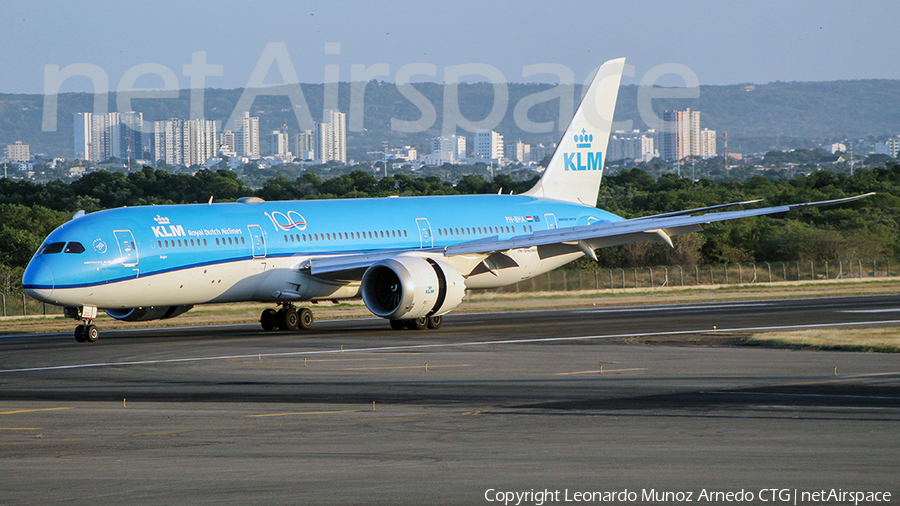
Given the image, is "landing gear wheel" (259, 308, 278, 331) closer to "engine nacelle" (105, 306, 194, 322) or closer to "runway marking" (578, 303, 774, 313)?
"engine nacelle" (105, 306, 194, 322)

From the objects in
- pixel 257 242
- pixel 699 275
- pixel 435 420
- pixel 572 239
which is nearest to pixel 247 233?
pixel 257 242

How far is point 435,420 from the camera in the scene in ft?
52.3

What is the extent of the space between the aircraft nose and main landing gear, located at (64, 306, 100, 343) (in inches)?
48.7

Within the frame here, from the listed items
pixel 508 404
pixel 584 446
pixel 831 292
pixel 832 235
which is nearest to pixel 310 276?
pixel 508 404

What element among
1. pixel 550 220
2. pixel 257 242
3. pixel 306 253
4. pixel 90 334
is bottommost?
pixel 90 334

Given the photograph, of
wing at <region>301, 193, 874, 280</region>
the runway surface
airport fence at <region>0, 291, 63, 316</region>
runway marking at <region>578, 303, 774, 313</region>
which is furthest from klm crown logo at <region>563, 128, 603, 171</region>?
airport fence at <region>0, 291, 63, 316</region>

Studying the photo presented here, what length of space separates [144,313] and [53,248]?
3991mm

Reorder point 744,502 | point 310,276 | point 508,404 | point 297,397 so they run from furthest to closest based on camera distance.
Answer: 1. point 310,276
2. point 297,397
3. point 508,404
4. point 744,502

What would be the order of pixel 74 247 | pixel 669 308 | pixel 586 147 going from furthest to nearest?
pixel 586 147, pixel 669 308, pixel 74 247

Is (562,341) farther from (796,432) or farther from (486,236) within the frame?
(796,432)

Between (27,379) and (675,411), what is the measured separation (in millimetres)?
13413

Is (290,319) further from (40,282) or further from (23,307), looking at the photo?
(23,307)

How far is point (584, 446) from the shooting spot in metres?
13.5

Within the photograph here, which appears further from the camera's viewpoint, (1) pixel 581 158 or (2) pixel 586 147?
(2) pixel 586 147
